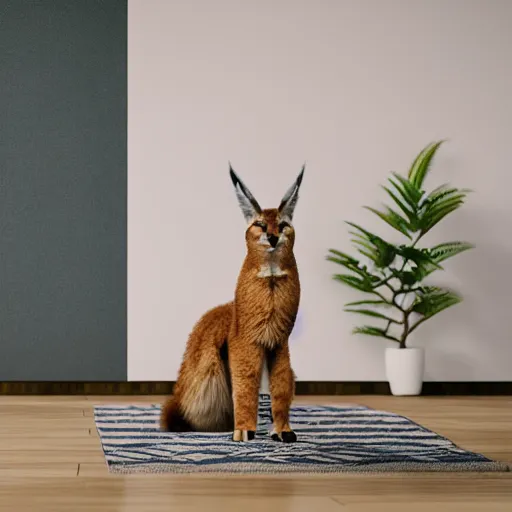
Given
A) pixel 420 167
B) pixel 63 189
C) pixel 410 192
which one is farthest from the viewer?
pixel 63 189

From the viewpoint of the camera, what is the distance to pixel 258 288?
3100 mm

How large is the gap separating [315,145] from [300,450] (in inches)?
108

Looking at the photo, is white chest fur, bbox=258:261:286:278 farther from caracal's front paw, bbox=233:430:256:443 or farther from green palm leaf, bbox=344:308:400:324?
green palm leaf, bbox=344:308:400:324

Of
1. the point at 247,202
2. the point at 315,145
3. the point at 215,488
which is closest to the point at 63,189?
the point at 315,145

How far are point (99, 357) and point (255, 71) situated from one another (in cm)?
160

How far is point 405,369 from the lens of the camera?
5.12m

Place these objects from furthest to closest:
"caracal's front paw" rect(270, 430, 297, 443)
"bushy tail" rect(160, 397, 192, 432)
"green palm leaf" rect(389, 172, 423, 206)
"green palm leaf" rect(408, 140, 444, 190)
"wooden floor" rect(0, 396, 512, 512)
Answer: "green palm leaf" rect(408, 140, 444, 190), "green palm leaf" rect(389, 172, 423, 206), "bushy tail" rect(160, 397, 192, 432), "caracal's front paw" rect(270, 430, 297, 443), "wooden floor" rect(0, 396, 512, 512)

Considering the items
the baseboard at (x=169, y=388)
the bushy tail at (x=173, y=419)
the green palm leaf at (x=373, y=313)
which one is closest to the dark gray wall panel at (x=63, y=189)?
the baseboard at (x=169, y=388)

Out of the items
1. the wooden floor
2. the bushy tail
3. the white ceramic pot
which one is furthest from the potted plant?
the bushy tail

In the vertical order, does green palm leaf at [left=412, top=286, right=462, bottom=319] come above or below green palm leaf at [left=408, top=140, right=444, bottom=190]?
below

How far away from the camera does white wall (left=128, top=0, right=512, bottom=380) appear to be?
5.31 meters

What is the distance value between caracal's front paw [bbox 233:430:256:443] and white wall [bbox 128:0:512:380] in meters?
2.21

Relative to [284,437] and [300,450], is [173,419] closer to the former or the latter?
[284,437]

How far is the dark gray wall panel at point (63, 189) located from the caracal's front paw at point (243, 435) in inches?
90.5
